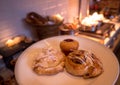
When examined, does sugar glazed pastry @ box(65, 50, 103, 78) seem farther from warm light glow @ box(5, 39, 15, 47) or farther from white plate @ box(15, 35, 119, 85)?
warm light glow @ box(5, 39, 15, 47)

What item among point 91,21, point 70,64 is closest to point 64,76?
point 70,64

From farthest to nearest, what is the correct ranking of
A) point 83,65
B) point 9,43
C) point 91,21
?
point 91,21 < point 9,43 < point 83,65

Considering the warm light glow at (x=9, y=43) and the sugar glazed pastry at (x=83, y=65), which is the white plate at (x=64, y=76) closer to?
the sugar glazed pastry at (x=83, y=65)

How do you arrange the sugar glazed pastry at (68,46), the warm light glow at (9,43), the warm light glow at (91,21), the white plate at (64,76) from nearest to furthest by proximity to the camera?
the white plate at (64,76), the sugar glazed pastry at (68,46), the warm light glow at (9,43), the warm light glow at (91,21)

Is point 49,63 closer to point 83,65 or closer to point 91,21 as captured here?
point 83,65

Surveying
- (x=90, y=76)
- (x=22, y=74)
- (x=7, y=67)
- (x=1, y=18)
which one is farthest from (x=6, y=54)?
(x=90, y=76)

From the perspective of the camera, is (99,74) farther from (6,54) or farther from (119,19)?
(119,19)

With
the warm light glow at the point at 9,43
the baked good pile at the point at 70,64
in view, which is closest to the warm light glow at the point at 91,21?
the warm light glow at the point at 9,43
